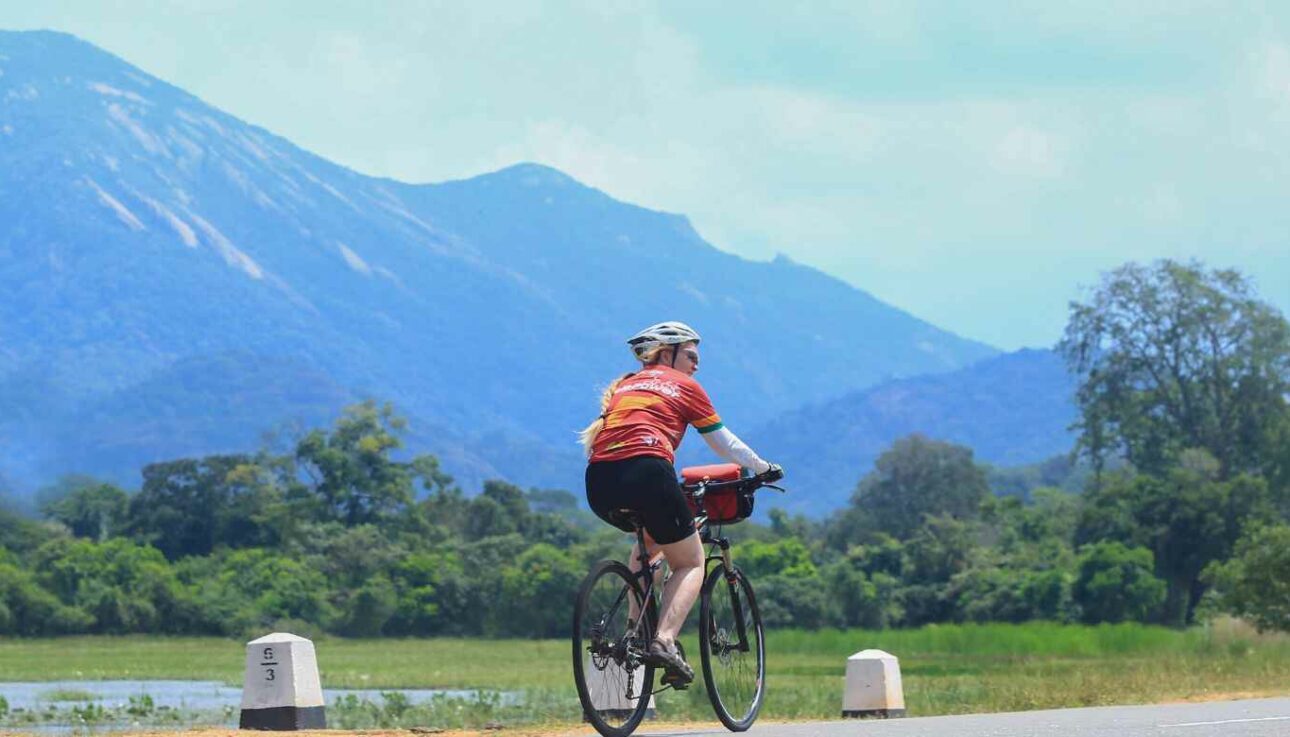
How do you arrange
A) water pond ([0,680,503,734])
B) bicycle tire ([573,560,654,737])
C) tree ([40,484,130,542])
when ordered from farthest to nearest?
tree ([40,484,130,542]), water pond ([0,680,503,734]), bicycle tire ([573,560,654,737])

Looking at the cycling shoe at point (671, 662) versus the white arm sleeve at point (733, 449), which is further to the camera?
the white arm sleeve at point (733, 449)

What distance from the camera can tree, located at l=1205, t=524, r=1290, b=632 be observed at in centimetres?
3950

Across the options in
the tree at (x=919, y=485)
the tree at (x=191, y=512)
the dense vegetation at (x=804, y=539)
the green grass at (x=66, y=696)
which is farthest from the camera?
the tree at (x=919, y=485)

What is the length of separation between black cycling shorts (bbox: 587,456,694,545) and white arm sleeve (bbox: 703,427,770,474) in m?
→ 0.40

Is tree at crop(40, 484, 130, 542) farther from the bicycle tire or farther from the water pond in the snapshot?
the bicycle tire

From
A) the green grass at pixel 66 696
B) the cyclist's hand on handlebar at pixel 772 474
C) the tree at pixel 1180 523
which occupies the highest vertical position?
the tree at pixel 1180 523

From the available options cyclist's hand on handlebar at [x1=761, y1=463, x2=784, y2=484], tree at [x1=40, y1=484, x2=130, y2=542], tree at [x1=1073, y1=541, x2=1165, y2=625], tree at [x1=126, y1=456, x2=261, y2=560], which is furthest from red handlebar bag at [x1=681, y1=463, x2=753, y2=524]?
tree at [x1=40, y1=484, x2=130, y2=542]

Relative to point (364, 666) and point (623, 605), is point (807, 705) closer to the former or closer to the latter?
point (623, 605)

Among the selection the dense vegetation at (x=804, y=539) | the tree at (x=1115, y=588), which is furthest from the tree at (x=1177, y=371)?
the tree at (x=1115, y=588)

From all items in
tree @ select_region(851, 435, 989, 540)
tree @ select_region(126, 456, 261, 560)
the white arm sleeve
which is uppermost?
tree @ select_region(851, 435, 989, 540)

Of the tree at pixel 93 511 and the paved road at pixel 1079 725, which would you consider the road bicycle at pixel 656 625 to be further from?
the tree at pixel 93 511

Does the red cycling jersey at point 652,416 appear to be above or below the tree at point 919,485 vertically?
below

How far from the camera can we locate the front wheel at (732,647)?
39.3 ft

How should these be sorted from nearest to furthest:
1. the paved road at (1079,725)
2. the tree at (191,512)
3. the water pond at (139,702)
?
1. the paved road at (1079,725)
2. the water pond at (139,702)
3. the tree at (191,512)
